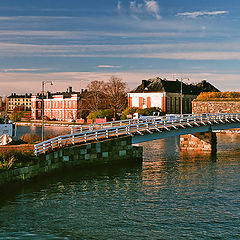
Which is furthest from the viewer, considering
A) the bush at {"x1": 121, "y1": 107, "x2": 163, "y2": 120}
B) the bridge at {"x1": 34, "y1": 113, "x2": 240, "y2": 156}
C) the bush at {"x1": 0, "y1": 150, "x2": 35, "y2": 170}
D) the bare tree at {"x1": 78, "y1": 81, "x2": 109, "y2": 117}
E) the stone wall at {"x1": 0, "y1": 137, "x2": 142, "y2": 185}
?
the bare tree at {"x1": 78, "y1": 81, "x2": 109, "y2": 117}

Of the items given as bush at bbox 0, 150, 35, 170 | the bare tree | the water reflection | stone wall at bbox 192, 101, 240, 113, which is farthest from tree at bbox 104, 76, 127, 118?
bush at bbox 0, 150, 35, 170

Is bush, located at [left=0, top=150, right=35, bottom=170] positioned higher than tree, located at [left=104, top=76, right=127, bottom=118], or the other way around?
tree, located at [left=104, top=76, right=127, bottom=118]

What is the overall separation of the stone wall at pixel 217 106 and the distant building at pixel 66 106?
37.5 meters

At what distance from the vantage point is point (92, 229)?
750 inches

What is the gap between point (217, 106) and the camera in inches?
3216

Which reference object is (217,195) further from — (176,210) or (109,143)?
(109,143)

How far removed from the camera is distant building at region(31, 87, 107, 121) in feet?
380

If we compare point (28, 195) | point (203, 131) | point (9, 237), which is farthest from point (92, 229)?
point (203, 131)

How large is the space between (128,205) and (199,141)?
29.9 m

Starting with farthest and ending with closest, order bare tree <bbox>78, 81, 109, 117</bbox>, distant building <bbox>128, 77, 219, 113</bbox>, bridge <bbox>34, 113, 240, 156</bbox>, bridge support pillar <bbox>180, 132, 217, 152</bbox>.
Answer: bare tree <bbox>78, 81, 109, 117</bbox> → distant building <bbox>128, 77, 219, 113</bbox> → bridge support pillar <bbox>180, 132, 217, 152</bbox> → bridge <bbox>34, 113, 240, 156</bbox>

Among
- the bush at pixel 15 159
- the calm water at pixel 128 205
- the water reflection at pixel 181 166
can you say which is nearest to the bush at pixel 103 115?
the water reflection at pixel 181 166

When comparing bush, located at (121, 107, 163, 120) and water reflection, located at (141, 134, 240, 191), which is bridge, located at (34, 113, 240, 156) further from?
bush, located at (121, 107, 163, 120)

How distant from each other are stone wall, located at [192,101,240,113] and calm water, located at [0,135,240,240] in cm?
4603

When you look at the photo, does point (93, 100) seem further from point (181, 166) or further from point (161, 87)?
point (181, 166)
